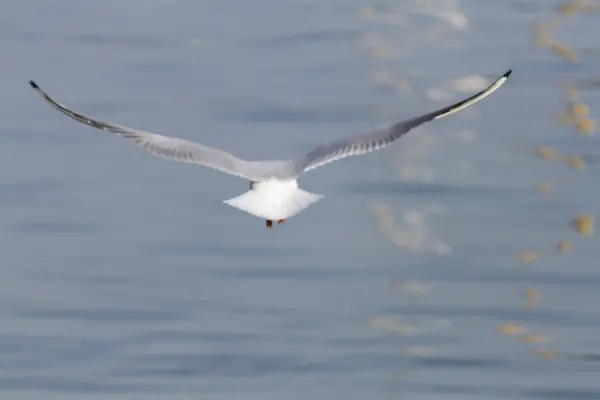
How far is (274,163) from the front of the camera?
11.4 meters

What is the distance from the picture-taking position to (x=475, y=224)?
44.9 feet

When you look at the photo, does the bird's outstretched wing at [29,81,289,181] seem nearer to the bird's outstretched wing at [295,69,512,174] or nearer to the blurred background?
the bird's outstretched wing at [295,69,512,174]

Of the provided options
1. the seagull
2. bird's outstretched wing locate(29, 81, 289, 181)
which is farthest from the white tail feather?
bird's outstretched wing locate(29, 81, 289, 181)

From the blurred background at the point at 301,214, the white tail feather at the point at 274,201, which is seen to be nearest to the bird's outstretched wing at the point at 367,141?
the white tail feather at the point at 274,201

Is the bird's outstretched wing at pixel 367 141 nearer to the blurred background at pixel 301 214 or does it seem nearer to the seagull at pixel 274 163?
the seagull at pixel 274 163

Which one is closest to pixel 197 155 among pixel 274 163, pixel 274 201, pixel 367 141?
pixel 274 163

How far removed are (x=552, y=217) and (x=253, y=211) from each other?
3.44m

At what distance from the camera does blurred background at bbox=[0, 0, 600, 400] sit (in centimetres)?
1179

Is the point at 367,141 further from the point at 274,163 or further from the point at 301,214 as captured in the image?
the point at 301,214

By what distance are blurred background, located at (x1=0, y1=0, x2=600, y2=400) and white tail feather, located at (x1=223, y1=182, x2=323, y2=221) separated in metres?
0.97

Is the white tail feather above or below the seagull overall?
below

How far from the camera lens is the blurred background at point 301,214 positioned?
11789 millimetres

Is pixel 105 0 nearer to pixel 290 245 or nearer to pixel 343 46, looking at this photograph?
pixel 343 46

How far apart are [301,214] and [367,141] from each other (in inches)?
114
